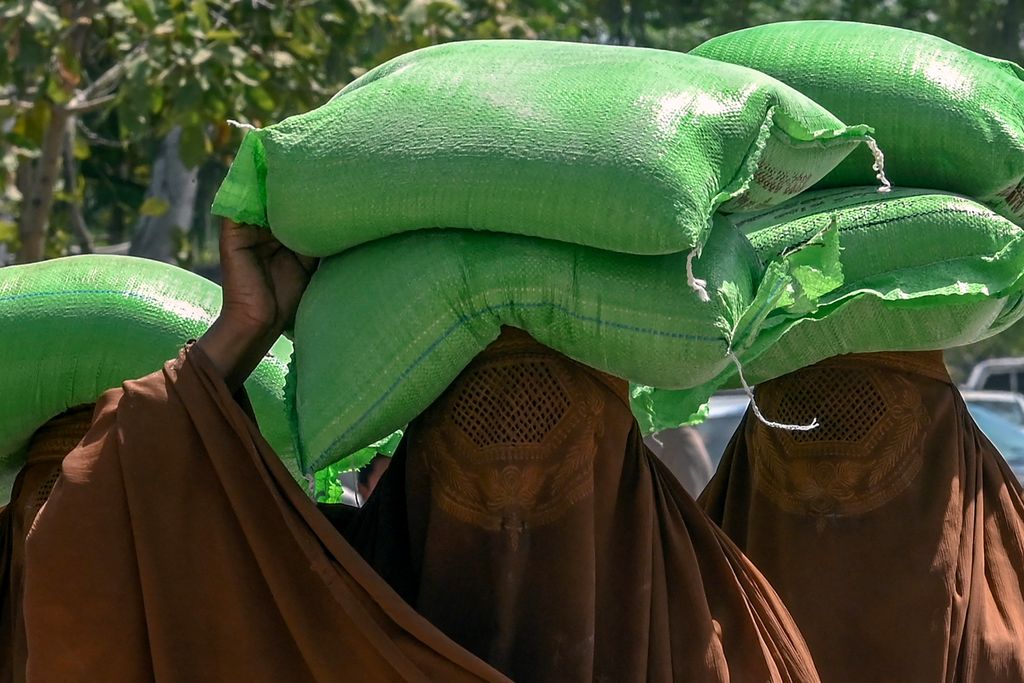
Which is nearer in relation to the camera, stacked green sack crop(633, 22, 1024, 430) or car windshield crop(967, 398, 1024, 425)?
stacked green sack crop(633, 22, 1024, 430)

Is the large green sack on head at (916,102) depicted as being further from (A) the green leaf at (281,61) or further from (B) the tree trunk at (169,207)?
(B) the tree trunk at (169,207)

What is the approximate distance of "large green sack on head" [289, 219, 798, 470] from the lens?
198 cm

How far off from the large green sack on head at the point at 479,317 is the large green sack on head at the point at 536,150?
0.04 metres

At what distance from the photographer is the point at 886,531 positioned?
9.09 feet

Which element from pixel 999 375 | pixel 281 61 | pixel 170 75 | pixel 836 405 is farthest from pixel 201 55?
pixel 999 375

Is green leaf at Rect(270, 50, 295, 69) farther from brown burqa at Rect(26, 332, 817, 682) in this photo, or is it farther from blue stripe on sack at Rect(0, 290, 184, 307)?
brown burqa at Rect(26, 332, 817, 682)

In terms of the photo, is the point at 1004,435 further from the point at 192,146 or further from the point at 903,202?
the point at 903,202

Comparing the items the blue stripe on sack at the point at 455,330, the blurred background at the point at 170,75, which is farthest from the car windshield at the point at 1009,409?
the blue stripe on sack at the point at 455,330

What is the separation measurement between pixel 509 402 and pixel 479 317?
0.48 feet

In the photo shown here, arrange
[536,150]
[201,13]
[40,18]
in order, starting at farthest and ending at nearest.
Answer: [201,13], [40,18], [536,150]

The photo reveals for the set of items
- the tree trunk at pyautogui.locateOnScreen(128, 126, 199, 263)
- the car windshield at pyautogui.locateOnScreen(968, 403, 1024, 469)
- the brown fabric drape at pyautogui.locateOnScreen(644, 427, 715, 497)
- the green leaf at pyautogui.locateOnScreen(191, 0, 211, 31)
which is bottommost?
the car windshield at pyautogui.locateOnScreen(968, 403, 1024, 469)

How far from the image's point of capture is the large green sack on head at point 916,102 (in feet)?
8.80

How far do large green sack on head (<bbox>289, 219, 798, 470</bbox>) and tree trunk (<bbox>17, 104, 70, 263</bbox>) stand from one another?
4350 millimetres

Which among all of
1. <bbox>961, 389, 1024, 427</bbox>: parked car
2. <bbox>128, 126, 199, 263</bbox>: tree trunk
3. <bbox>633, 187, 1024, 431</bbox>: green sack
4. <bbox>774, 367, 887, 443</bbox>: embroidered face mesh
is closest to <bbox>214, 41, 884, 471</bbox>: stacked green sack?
<bbox>633, 187, 1024, 431</bbox>: green sack
